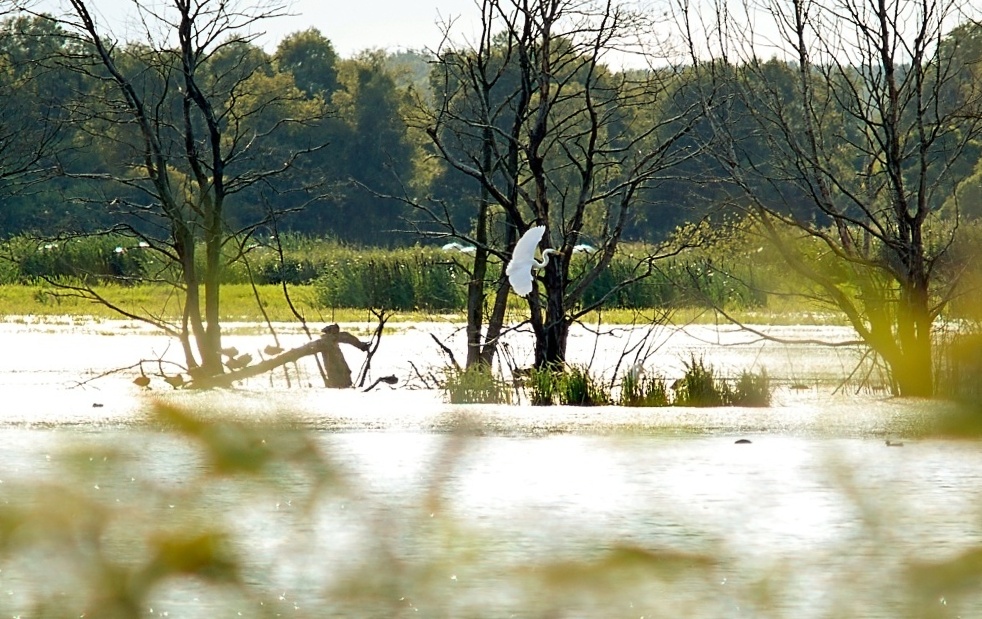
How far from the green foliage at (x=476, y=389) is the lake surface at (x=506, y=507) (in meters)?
0.71

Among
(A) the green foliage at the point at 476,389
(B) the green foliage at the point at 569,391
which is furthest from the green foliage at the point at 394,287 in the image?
(B) the green foliage at the point at 569,391

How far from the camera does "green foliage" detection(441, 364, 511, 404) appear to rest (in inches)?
461

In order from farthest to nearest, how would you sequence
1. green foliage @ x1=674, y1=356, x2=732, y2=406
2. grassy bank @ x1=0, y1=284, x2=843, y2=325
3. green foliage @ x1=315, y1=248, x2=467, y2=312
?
green foliage @ x1=315, y1=248, x2=467, y2=312, grassy bank @ x1=0, y1=284, x2=843, y2=325, green foliage @ x1=674, y1=356, x2=732, y2=406

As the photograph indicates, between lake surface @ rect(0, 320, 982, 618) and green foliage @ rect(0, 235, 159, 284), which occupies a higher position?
green foliage @ rect(0, 235, 159, 284)

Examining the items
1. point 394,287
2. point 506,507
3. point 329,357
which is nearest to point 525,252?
point 329,357

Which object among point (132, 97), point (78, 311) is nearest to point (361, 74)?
point (78, 311)

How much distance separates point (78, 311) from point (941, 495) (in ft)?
77.5

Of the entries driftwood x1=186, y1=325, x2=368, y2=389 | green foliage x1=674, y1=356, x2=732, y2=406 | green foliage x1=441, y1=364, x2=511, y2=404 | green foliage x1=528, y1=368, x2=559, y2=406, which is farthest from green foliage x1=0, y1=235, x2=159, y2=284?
green foliage x1=674, y1=356, x2=732, y2=406

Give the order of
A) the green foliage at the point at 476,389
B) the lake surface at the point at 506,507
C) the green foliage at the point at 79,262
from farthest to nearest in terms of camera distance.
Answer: the green foliage at the point at 79,262 → the green foliage at the point at 476,389 → the lake surface at the point at 506,507

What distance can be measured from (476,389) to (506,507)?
534 cm

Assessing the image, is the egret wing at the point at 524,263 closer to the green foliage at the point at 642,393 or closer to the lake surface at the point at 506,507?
the green foliage at the point at 642,393

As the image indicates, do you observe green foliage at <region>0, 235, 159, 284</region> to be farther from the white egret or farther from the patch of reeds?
the patch of reeds

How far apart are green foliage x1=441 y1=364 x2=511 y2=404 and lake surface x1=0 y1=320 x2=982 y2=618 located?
71 centimetres

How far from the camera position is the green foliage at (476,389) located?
11.7m
